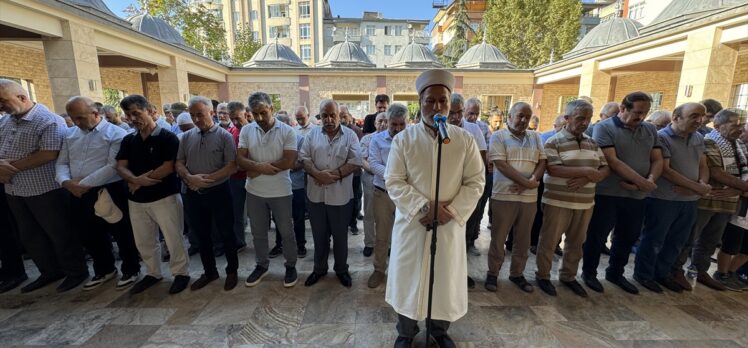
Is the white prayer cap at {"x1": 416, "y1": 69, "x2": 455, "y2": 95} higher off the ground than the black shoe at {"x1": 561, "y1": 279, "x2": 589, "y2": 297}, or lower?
higher

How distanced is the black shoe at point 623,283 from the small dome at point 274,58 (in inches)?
768

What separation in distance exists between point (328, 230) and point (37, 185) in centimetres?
317

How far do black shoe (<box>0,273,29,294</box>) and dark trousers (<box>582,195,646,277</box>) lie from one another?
22.0 feet

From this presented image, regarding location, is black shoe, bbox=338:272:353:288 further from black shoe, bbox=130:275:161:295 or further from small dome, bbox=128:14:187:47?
small dome, bbox=128:14:187:47

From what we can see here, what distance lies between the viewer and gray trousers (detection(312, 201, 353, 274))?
11.9ft

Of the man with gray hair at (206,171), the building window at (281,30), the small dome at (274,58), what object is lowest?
the man with gray hair at (206,171)

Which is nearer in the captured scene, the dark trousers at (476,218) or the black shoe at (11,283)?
the black shoe at (11,283)

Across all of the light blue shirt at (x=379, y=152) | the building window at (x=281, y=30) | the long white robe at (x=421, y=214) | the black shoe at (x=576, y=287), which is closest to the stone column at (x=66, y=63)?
the light blue shirt at (x=379, y=152)

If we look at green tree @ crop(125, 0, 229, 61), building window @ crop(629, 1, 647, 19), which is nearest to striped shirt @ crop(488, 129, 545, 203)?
green tree @ crop(125, 0, 229, 61)

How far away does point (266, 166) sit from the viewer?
338cm

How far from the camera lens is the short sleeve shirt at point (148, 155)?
3301 millimetres

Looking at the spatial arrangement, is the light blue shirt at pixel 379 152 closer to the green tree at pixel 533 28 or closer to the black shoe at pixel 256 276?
the black shoe at pixel 256 276

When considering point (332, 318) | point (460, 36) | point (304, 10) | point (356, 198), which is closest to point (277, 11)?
point (304, 10)

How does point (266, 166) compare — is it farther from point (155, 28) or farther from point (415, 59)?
point (415, 59)
